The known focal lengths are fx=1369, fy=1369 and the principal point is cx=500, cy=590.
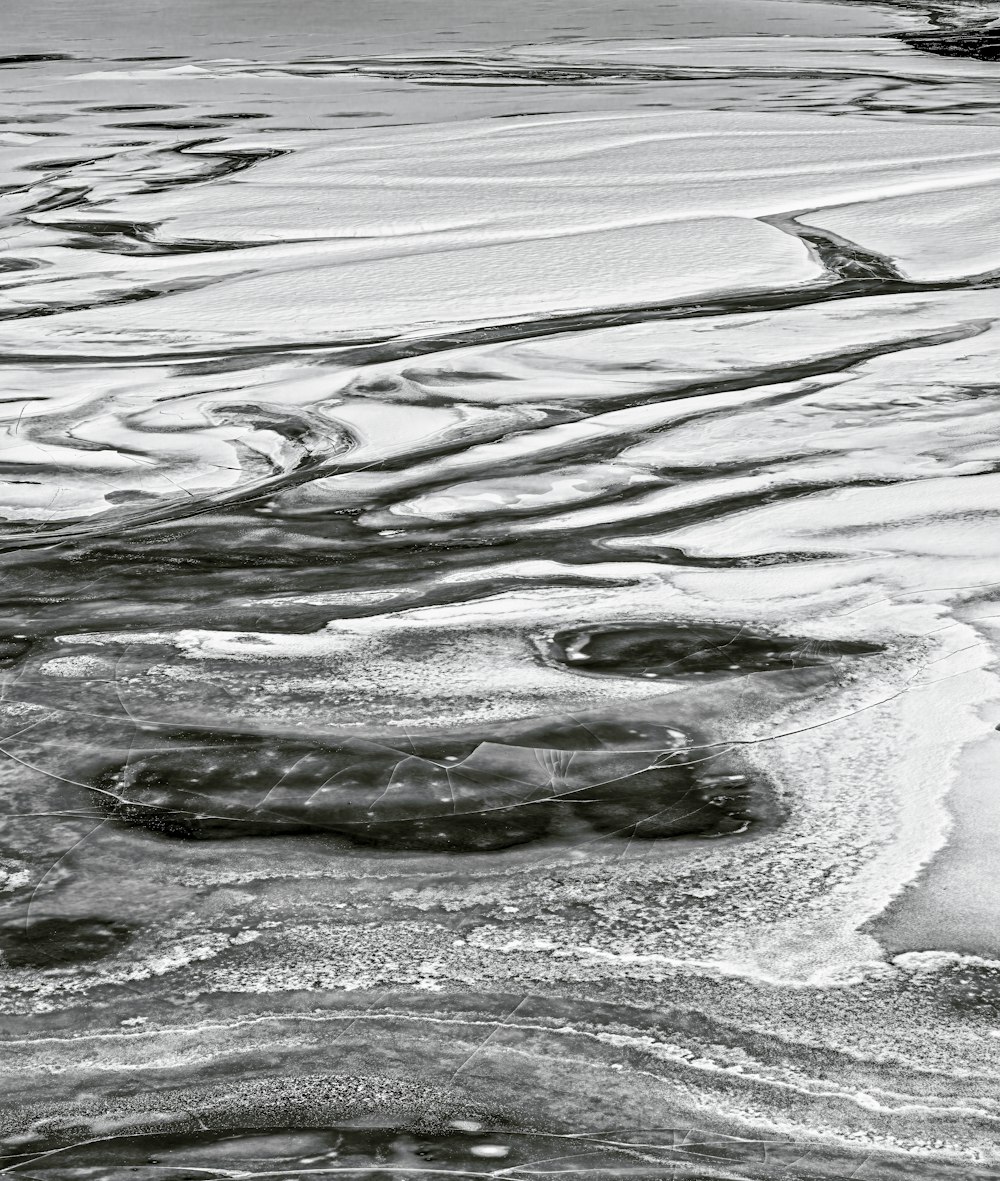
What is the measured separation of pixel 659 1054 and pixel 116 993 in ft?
1.38

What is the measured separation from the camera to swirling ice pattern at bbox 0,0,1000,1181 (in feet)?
3.18

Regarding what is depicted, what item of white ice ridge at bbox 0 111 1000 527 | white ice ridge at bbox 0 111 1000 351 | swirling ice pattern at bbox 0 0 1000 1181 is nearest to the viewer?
swirling ice pattern at bbox 0 0 1000 1181

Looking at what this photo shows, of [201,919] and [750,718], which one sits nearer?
[201,919]

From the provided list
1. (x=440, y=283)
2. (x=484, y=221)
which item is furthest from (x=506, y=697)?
(x=484, y=221)

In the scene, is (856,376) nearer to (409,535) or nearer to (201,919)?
(409,535)

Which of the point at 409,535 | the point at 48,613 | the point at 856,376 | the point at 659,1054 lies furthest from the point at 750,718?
the point at 856,376

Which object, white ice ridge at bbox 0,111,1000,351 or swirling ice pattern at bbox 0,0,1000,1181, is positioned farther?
white ice ridge at bbox 0,111,1000,351

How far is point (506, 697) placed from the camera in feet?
4.95

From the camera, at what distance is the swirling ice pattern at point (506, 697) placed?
97 centimetres

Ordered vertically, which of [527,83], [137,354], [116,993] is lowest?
[116,993]

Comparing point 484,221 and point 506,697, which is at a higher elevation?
point 484,221

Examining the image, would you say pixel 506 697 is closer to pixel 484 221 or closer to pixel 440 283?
pixel 440 283

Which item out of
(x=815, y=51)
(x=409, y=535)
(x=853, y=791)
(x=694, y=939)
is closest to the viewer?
(x=694, y=939)

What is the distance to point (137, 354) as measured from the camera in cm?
294
